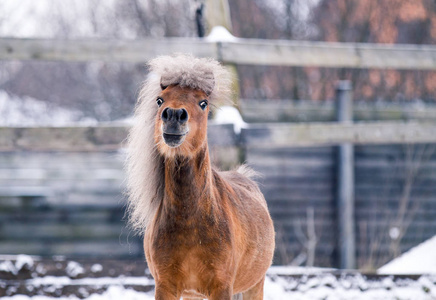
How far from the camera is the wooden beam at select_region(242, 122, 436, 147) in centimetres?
459

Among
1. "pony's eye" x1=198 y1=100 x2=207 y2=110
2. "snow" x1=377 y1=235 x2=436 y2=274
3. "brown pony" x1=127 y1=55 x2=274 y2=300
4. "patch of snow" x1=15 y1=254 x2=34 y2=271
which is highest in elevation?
"pony's eye" x1=198 y1=100 x2=207 y2=110

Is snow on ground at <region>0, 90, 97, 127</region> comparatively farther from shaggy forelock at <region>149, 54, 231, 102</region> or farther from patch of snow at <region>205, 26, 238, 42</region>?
shaggy forelock at <region>149, 54, 231, 102</region>

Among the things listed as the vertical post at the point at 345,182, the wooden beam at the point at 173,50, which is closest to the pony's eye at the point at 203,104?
the wooden beam at the point at 173,50

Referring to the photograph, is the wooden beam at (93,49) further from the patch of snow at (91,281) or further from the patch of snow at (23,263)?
the patch of snow at (91,281)

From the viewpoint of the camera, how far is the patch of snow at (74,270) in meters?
4.43

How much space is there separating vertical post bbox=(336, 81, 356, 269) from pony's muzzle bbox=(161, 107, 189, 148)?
13.1 feet

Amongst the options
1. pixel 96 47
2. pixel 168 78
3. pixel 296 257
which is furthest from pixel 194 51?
pixel 296 257

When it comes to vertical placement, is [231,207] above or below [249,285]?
above

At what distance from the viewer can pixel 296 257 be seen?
21.5 feet

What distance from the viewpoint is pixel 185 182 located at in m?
2.71

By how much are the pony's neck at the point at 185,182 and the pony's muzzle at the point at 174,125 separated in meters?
0.27

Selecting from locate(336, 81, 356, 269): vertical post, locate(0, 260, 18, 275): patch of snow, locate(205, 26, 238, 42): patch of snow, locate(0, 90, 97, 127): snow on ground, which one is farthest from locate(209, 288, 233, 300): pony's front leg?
locate(0, 90, 97, 127): snow on ground

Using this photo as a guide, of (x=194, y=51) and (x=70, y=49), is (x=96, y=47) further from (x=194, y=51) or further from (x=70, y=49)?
(x=194, y=51)

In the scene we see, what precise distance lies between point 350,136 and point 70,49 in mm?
2734
